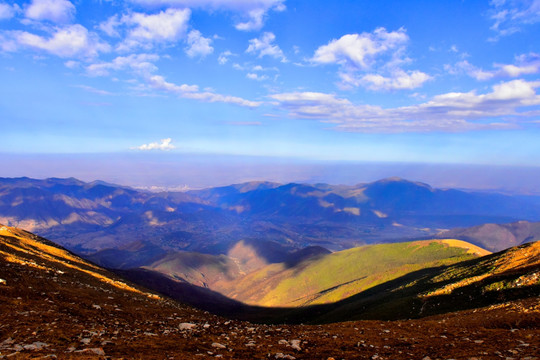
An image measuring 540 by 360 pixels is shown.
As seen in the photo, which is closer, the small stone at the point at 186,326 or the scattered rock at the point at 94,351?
the scattered rock at the point at 94,351

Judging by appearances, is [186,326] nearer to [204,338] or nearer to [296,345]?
[204,338]

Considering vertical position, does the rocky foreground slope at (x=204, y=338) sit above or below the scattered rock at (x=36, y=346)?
below

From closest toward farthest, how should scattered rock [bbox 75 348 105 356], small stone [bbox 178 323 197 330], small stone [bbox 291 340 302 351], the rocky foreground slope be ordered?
1. scattered rock [bbox 75 348 105 356]
2. the rocky foreground slope
3. small stone [bbox 291 340 302 351]
4. small stone [bbox 178 323 197 330]

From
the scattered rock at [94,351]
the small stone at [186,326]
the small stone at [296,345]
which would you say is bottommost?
the small stone at [186,326]

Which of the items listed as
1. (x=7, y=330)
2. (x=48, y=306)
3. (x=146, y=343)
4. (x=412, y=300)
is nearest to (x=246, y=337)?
(x=146, y=343)

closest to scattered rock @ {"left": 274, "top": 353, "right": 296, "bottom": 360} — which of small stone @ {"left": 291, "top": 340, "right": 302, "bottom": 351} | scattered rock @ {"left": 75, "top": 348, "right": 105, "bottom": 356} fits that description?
small stone @ {"left": 291, "top": 340, "right": 302, "bottom": 351}

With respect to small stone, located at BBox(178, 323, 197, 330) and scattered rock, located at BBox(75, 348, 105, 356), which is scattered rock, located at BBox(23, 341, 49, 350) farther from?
small stone, located at BBox(178, 323, 197, 330)

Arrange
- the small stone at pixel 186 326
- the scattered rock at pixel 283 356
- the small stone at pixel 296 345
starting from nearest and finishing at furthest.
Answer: the scattered rock at pixel 283 356, the small stone at pixel 296 345, the small stone at pixel 186 326

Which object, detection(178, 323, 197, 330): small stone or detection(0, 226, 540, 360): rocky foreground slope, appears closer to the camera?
detection(0, 226, 540, 360): rocky foreground slope

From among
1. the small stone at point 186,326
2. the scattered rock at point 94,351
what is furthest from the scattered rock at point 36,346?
the small stone at point 186,326

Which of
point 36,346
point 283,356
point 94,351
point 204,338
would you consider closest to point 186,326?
point 204,338

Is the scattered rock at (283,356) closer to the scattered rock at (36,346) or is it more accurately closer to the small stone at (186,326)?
the small stone at (186,326)

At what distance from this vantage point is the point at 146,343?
13102mm

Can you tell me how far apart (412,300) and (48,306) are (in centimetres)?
5560
